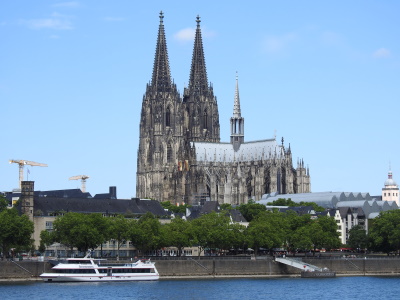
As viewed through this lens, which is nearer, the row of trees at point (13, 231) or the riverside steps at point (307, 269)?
the row of trees at point (13, 231)

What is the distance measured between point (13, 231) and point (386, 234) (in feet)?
182

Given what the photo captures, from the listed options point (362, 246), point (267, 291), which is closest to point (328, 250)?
point (362, 246)

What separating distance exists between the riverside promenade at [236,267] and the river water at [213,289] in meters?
3.35

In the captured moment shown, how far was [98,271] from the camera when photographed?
4712 inches

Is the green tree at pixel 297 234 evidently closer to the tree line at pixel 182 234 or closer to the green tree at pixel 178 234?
the tree line at pixel 182 234

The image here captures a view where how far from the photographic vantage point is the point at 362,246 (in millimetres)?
171000

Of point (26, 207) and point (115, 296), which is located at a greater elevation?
point (26, 207)

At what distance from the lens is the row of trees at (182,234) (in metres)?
131

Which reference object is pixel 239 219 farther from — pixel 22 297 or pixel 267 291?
pixel 22 297

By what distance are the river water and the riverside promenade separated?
335 centimetres

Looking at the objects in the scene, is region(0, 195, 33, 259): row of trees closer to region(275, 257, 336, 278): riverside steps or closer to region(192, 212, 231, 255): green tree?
region(192, 212, 231, 255): green tree

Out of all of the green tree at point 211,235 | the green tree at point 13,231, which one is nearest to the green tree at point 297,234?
the green tree at point 211,235

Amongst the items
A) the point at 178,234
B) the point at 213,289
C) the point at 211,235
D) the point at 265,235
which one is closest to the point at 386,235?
the point at 265,235

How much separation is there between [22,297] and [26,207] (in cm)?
4456
